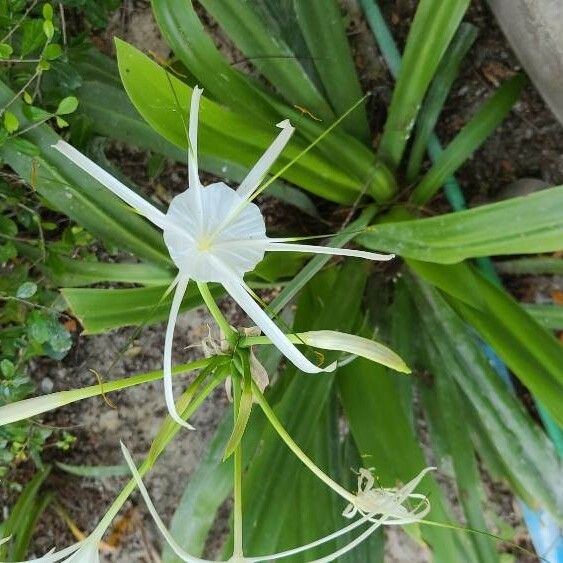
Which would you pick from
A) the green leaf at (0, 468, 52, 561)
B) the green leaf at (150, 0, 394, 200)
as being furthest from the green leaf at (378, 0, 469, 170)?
the green leaf at (0, 468, 52, 561)

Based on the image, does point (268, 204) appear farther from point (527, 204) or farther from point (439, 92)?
point (527, 204)

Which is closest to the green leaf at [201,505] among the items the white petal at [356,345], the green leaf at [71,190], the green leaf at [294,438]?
the green leaf at [294,438]

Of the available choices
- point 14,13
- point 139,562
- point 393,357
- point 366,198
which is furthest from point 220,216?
point 139,562

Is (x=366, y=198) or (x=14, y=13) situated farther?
(x=366, y=198)

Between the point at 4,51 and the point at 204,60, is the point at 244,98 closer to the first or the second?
the point at 204,60

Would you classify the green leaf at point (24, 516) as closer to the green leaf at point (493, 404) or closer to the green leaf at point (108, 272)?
the green leaf at point (108, 272)

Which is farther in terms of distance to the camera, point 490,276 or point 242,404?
point 490,276

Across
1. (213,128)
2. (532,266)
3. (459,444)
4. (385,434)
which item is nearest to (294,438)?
(385,434)
